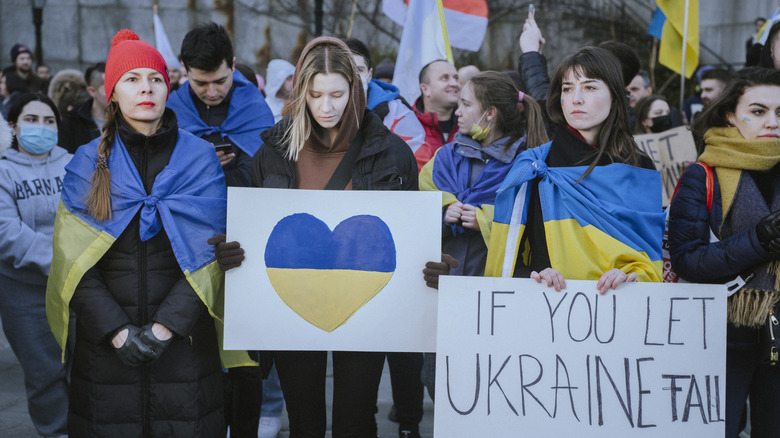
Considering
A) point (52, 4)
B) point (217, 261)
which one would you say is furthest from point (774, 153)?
point (52, 4)

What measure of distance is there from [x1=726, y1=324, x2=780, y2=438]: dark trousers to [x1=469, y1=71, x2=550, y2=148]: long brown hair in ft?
4.57

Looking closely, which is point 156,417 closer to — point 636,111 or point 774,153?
point 774,153

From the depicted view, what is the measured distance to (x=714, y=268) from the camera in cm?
307

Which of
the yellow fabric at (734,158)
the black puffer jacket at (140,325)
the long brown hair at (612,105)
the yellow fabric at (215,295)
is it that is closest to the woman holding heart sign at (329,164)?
the yellow fabric at (215,295)

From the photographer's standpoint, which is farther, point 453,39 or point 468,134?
point 453,39

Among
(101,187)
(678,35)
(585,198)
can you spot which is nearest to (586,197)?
(585,198)

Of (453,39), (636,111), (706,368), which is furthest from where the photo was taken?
(453,39)

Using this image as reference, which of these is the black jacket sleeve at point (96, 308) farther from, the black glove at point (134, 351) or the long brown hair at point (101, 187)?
the long brown hair at point (101, 187)

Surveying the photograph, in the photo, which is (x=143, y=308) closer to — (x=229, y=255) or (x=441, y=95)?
(x=229, y=255)

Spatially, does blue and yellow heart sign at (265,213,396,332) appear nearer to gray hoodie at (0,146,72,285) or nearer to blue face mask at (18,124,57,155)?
gray hoodie at (0,146,72,285)

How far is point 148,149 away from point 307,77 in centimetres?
69

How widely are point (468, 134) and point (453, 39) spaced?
290 centimetres

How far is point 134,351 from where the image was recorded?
3.02m

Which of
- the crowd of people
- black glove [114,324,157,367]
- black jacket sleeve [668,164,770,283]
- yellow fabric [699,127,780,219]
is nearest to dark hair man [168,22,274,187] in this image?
the crowd of people
